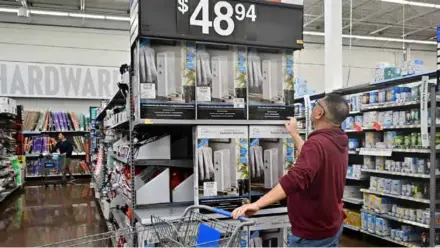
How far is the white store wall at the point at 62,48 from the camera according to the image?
13.0 meters

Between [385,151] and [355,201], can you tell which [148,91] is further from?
[355,201]

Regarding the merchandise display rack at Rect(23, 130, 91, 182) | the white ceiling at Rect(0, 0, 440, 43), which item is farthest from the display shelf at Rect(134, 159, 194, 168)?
the merchandise display rack at Rect(23, 130, 91, 182)

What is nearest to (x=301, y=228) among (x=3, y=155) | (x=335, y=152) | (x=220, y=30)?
(x=335, y=152)

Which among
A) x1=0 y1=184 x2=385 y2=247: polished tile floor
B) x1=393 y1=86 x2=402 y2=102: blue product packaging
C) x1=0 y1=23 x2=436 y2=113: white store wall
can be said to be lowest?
x1=0 y1=184 x2=385 y2=247: polished tile floor

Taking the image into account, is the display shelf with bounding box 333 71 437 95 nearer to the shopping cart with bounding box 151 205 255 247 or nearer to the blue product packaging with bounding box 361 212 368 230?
the blue product packaging with bounding box 361 212 368 230

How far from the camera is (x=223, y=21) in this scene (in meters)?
2.88

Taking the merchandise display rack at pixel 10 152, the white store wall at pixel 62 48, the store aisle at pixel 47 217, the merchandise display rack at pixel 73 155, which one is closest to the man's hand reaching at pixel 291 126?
the store aisle at pixel 47 217

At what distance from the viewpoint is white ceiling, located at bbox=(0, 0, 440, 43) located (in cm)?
1249

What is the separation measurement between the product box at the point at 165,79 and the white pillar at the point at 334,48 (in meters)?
4.19

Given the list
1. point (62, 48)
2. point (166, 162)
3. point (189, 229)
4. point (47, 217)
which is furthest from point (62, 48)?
point (189, 229)

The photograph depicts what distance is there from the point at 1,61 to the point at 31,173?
3.75 metres

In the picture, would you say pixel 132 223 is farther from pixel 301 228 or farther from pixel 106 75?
pixel 106 75

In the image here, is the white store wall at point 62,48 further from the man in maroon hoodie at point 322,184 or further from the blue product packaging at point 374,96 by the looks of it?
the man in maroon hoodie at point 322,184

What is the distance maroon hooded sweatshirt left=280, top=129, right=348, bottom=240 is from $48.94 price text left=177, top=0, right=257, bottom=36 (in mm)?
1197
